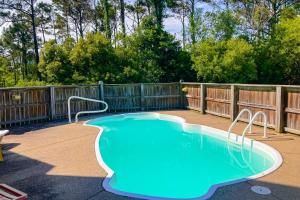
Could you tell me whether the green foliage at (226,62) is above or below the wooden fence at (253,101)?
above

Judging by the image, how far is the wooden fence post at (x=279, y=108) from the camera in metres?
7.80

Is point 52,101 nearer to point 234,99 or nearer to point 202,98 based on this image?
point 202,98

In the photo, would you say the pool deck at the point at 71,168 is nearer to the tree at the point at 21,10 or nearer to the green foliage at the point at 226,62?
the green foliage at the point at 226,62

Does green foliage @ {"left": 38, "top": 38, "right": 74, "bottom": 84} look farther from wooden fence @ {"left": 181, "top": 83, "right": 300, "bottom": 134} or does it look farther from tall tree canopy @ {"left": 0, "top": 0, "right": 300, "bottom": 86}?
wooden fence @ {"left": 181, "top": 83, "right": 300, "bottom": 134}

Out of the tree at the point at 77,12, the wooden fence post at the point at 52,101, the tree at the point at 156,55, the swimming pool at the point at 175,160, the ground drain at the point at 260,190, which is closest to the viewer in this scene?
the ground drain at the point at 260,190

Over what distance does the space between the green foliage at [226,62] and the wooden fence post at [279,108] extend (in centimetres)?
830

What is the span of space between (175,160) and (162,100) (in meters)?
7.15

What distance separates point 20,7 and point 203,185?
75.3 feet

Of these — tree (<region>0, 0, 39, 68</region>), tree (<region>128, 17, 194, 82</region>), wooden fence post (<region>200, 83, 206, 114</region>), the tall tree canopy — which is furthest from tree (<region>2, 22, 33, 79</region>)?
wooden fence post (<region>200, 83, 206, 114</region>)

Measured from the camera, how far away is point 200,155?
7.36 meters

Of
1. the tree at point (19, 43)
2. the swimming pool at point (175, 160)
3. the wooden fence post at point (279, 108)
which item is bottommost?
the swimming pool at point (175, 160)

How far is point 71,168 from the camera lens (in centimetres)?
542

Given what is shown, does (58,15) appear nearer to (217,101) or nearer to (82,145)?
(217,101)

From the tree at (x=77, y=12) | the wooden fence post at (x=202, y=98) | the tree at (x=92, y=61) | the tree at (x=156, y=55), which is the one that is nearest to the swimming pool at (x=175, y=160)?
the wooden fence post at (x=202, y=98)
